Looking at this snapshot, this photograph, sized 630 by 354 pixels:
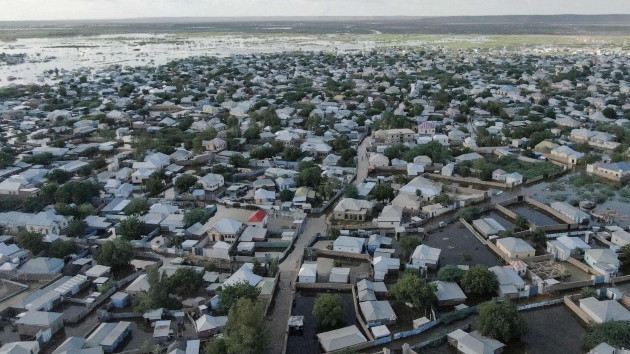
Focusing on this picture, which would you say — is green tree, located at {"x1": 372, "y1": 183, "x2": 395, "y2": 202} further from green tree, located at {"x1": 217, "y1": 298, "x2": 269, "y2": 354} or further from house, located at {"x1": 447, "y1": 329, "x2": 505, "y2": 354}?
green tree, located at {"x1": 217, "y1": 298, "x2": 269, "y2": 354}

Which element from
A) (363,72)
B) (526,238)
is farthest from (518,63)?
(526,238)

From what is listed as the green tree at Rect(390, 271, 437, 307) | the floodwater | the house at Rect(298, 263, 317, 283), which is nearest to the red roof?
the house at Rect(298, 263, 317, 283)

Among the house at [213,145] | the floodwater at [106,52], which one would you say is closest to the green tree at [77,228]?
the house at [213,145]

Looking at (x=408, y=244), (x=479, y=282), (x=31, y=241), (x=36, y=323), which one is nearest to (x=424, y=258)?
(x=408, y=244)

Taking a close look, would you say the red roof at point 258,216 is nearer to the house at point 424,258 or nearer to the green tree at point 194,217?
the green tree at point 194,217

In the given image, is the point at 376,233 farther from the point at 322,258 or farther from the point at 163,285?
the point at 163,285

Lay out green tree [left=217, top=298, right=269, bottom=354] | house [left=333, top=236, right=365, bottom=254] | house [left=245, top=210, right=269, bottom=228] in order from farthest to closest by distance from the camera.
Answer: house [left=245, top=210, right=269, bottom=228], house [left=333, top=236, right=365, bottom=254], green tree [left=217, top=298, right=269, bottom=354]
